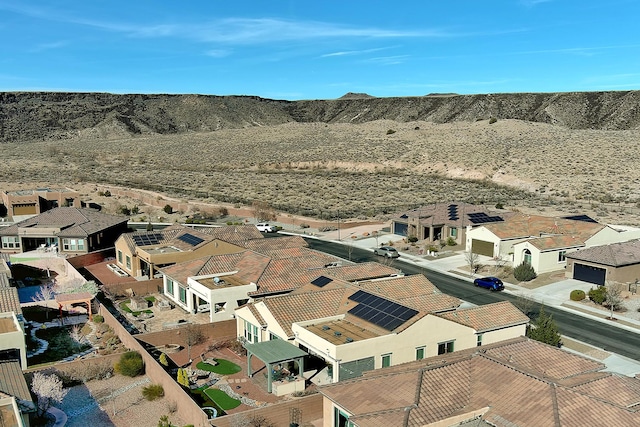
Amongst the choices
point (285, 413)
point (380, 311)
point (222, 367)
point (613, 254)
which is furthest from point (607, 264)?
point (285, 413)

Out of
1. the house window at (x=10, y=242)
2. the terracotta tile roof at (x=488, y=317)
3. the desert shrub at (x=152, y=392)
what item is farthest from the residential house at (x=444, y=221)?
the house window at (x=10, y=242)

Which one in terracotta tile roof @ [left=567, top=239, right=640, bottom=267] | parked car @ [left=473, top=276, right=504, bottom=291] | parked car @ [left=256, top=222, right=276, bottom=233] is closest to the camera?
terracotta tile roof @ [left=567, top=239, right=640, bottom=267]

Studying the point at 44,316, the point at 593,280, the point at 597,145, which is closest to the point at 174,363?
the point at 44,316

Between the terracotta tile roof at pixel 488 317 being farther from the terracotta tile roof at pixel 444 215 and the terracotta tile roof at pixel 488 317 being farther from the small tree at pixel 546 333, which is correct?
the terracotta tile roof at pixel 444 215

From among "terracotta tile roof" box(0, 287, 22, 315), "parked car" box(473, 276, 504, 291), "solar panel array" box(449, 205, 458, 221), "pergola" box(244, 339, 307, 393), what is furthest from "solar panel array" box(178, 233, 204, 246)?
"solar panel array" box(449, 205, 458, 221)

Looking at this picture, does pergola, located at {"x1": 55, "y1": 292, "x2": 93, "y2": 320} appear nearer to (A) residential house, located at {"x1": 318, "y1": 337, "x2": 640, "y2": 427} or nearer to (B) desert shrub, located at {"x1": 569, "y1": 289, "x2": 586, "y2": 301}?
(A) residential house, located at {"x1": 318, "y1": 337, "x2": 640, "y2": 427}

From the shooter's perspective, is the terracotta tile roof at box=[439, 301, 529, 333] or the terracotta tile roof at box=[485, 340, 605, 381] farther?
the terracotta tile roof at box=[439, 301, 529, 333]

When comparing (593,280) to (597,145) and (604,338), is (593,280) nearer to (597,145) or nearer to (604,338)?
(604,338)
